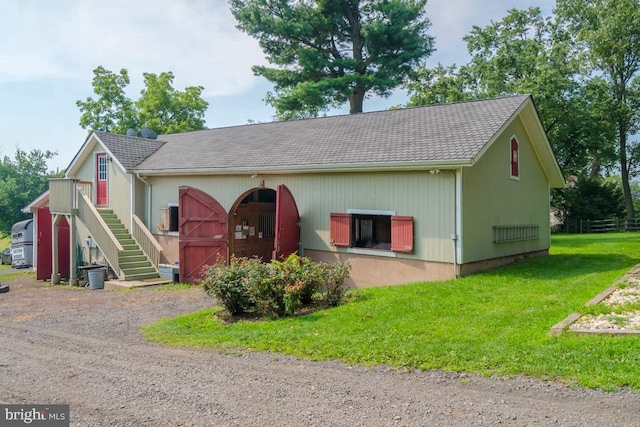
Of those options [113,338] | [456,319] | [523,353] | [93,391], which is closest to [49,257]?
[113,338]

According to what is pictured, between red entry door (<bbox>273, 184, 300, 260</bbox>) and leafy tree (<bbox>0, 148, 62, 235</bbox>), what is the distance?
3393 centimetres

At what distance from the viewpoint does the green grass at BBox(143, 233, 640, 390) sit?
5.48 meters

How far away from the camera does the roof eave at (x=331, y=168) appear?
35.2 feet

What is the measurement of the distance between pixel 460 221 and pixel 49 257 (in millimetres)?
15633

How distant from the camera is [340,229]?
12.7 meters

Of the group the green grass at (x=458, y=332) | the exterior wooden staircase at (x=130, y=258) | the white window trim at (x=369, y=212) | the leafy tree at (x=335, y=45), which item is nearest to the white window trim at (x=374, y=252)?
the white window trim at (x=369, y=212)

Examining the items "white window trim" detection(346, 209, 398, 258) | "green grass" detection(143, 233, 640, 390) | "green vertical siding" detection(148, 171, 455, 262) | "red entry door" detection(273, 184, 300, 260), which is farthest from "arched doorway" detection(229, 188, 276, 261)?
"green grass" detection(143, 233, 640, 390)

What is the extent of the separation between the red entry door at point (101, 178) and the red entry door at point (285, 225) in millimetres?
9357

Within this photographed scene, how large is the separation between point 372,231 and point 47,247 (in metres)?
13.2

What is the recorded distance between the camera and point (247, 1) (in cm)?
3177

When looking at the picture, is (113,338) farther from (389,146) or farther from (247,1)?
(247,1)

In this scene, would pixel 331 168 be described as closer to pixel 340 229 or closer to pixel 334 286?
pixel 340 229

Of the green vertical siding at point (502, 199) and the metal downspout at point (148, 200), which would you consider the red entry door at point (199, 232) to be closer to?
the metal downspout at point (148, 200)

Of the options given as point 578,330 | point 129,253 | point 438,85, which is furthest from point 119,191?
point 438,85
